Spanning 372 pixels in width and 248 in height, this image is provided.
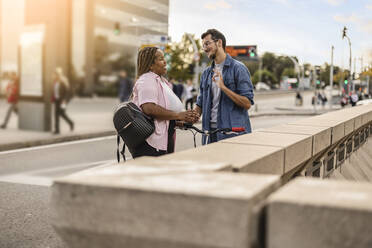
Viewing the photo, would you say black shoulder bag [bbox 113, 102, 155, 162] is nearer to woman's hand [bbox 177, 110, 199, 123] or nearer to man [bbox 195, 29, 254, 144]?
woman's hand [bbox 177, 110, 199, 123]

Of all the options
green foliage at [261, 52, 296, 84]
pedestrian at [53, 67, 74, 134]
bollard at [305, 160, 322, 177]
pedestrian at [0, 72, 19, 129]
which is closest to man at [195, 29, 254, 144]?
bollard at [305, 160, 322, 177]

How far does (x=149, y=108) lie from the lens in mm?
4180

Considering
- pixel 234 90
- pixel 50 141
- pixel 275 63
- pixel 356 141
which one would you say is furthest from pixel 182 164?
pixel 275 63

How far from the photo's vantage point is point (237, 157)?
3113 mm

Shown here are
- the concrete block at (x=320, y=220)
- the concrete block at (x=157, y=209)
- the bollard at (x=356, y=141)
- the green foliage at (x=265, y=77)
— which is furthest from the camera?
the green foliage at (x=265, y=77)

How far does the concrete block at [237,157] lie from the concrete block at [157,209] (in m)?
0.54

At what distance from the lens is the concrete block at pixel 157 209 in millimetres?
1812

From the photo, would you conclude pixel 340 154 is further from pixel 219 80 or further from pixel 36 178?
pixel 36 178

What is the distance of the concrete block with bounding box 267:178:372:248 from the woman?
7.85ft

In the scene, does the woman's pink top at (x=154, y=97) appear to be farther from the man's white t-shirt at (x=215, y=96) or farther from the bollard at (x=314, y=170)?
the bollard at (x=314, y=170)

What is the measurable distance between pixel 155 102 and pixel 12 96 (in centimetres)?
1367

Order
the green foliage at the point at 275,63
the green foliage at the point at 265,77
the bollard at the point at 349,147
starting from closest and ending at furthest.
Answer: the bollard at the point at 349,147 → the green foliage at the point at 265,77 → the green foliage at the point at 275,63

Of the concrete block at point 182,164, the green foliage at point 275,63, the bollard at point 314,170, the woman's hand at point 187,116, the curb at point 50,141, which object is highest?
the green foliage at point 275,63

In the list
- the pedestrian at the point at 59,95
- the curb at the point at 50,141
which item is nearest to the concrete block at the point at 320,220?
the curb at the point at 50,141
